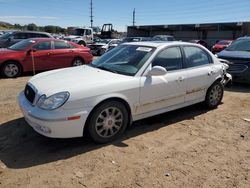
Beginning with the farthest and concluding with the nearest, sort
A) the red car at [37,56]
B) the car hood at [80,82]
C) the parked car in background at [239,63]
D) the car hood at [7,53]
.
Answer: the red car at [37,56] < the car hood at [7,53] < the parked car in background at [239,63] < the car hood at [80,82]

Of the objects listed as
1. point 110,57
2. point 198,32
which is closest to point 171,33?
point 198,32

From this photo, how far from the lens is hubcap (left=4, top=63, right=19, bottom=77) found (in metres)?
9.86

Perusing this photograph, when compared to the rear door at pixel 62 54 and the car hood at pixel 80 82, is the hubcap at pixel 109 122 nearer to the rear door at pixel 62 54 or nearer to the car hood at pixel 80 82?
the car hood at pixel 80 82

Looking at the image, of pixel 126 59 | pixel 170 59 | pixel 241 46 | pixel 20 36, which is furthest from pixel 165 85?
pixel 20 36

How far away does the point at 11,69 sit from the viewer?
9.95 metres

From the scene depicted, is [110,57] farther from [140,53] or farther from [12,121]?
[12,121]

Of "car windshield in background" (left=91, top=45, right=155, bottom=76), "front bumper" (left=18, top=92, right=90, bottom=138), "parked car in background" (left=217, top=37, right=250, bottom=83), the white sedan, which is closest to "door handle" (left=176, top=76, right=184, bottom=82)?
the white sedan

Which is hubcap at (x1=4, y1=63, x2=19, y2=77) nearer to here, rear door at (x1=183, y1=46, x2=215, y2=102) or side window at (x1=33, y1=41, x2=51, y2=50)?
side window at (x1=33, y1=41, x2=51, y2=50)

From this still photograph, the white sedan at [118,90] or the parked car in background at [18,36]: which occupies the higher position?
the parked car in background at [18,36]

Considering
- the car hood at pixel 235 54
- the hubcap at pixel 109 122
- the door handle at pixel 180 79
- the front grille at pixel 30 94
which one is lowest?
the hubcap at pixel 109 122

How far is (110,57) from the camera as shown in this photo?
209 inches

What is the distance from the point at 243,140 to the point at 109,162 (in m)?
2.36

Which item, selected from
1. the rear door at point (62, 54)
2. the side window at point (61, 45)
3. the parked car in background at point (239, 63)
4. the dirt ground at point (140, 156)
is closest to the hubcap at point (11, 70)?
the rear door at point (62, 54)

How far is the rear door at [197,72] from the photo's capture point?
17.8 ft
